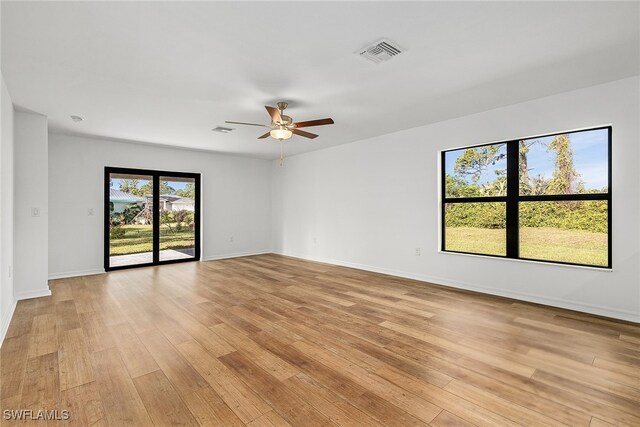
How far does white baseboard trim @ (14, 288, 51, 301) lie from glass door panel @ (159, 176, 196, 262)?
2314 mm

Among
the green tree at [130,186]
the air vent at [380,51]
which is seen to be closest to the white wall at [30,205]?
the green tree at [130,186]

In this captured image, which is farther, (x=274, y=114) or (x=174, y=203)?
(x=174, y=203)

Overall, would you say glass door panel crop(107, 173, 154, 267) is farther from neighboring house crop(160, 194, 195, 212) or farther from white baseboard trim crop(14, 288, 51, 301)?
white baseboard trim crop(14, 288, 51, 301)

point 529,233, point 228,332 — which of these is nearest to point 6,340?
point 228,332

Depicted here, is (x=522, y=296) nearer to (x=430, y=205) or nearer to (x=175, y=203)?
(x=430, y=205)

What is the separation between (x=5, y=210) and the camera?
3.21 metres

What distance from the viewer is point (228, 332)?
2971mm

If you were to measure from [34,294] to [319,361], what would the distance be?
174 inches

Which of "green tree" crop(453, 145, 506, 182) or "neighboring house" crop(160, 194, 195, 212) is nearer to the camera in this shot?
"green tree" crop(453, 145, 506, 182)

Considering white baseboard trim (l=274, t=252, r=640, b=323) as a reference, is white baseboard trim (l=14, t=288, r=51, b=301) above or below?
below

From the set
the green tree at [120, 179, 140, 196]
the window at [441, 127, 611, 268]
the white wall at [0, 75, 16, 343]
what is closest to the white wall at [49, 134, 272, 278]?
the green tree at [120, 179, 140, 196]

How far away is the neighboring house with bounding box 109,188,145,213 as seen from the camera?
600 cm

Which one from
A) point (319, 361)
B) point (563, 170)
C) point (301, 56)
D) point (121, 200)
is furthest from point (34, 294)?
point (563, 170)

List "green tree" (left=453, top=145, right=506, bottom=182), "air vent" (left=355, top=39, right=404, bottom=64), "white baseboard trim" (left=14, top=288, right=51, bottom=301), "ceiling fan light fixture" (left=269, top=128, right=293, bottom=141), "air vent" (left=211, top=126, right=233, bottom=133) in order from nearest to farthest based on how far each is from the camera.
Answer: "air vent" (left=355, top=39, right=404, bottom=64)
"ceiling fan light fixture" (left=269, top=128, right=293, bottom=141)
"white baseboard trim" (left=14, top=288, right=51, bottom=301)
"green tree" (left=453, top=145, right=506, bottom=182)
"air vent" (left=211, top=126, right=233, bottom=133)
